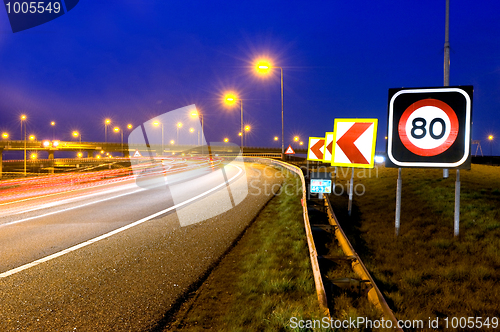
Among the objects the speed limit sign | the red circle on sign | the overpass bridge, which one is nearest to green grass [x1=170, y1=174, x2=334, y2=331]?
the speed limit sign

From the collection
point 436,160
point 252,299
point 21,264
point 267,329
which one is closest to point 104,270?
point 21,264

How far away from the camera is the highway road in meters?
3.63

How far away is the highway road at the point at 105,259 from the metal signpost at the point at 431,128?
391cm

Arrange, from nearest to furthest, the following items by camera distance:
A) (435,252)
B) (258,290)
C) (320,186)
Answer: (258,290)
(435,252)
(320,186)

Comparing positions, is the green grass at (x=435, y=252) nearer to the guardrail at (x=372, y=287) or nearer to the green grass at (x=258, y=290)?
the guardrail at (x=372, y=287)

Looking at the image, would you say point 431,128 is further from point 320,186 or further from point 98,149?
point 98,149

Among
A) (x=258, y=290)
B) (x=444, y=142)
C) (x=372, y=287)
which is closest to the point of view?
(x=372, y=287)

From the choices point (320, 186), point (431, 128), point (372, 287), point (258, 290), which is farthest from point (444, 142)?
point (258, 290)

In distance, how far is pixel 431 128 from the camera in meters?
5.09

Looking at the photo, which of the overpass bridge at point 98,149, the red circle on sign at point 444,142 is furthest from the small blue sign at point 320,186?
the overpass bridge at point 98,149

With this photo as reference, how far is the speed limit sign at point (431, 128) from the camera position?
4.95 m

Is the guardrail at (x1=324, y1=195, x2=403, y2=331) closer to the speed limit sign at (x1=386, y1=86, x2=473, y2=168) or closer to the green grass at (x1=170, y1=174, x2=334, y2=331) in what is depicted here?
the green grass at (x1=170, y1=174, x2=334, y2=331)

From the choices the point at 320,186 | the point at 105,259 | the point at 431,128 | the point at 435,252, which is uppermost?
the point at 431,128

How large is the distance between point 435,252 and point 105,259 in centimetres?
572
